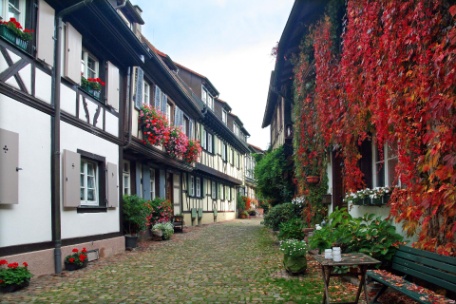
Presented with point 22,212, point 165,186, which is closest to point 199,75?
point 165,186

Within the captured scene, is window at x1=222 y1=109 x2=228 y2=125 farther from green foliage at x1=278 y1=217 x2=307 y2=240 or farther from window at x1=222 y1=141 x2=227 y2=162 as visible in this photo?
green foliage at x1=278 y1=217 x2=307 y2=240

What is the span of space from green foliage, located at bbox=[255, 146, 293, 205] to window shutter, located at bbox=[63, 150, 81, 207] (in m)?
8.58

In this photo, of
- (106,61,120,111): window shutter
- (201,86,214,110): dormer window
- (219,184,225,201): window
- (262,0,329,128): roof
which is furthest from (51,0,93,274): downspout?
(219,184,225,201): window

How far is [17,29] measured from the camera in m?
6.33

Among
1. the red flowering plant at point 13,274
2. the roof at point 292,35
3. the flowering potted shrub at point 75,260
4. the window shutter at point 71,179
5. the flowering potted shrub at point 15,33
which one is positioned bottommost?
the flowering potted shrub at point 75,260

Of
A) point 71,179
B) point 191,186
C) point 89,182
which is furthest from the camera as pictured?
point 191,186

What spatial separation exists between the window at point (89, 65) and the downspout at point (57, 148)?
→ 1298 millimetres

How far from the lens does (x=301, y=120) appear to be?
10.6 metres

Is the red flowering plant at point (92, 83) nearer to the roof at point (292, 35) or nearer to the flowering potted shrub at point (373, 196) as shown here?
the roof at point (292, 35)

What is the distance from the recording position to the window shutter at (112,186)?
9547 mm

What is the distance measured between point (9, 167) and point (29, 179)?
64 cm

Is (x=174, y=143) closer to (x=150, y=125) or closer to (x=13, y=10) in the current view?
(x=150, y=125)

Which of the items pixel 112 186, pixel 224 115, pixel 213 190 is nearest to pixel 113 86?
pixel 112 186

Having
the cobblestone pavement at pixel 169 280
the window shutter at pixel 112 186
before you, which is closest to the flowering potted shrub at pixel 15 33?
the cobblestone pavement at pixel 169 280
